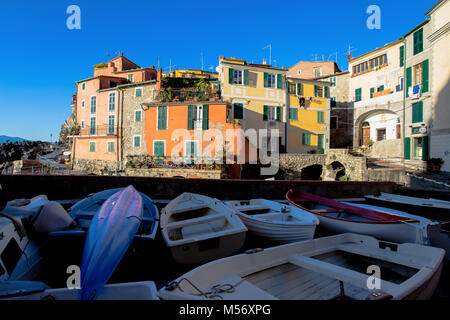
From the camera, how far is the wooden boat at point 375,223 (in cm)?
505

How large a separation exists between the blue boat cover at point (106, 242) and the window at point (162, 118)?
55.0ft

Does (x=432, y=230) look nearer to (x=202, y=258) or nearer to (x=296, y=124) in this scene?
(x=202, y=258)

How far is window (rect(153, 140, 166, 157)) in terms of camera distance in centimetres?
2102

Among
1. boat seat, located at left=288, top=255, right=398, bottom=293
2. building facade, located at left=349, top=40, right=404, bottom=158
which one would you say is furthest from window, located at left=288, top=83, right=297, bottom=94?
boat seat, located at left=288, top=255, right=398, bottom=293

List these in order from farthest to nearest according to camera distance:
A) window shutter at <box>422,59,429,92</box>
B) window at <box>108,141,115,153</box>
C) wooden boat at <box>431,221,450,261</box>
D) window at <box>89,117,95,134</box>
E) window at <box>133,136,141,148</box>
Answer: window at <box>89,117,95,134</box>, window at <box>108,141,115,153</box>, window at <box>133,136,141,148</box>, window shutter at <box>422,59,429,92</box>, wooden boat at <box>431,221,450,261</box>

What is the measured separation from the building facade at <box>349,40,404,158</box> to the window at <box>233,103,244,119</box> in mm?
13818

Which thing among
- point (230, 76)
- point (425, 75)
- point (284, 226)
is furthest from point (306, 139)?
point (284, 226)

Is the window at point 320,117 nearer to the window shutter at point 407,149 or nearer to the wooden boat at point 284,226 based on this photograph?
the window shutter at point 407,149

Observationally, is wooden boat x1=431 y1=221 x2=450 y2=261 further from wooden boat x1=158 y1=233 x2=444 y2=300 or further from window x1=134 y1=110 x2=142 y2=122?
window x1=134 y1=110 x2=142 y2=122

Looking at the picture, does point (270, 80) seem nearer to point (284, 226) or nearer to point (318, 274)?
point (284, 226)

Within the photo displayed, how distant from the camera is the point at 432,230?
16.0 feet

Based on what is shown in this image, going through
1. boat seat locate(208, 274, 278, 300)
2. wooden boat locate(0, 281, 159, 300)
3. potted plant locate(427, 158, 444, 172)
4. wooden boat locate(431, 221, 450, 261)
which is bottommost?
wooden boat locate(431, 221, 450, 261)
